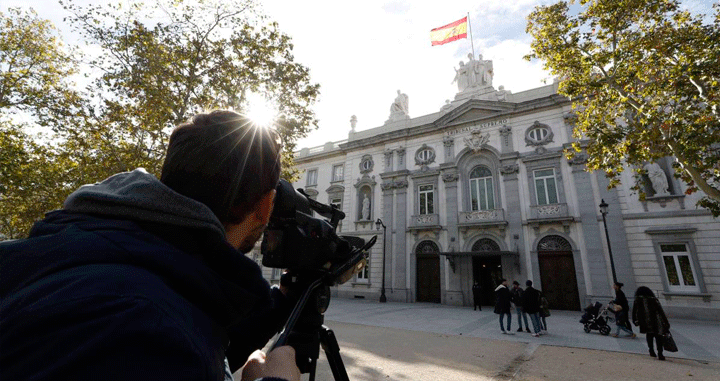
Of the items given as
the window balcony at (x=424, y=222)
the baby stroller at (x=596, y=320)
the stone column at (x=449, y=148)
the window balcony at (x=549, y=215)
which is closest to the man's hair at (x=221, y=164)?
the baby stroller at (x=596, y=320)

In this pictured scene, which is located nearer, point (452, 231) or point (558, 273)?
Answer: point (558, 273)

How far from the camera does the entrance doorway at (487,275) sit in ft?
58.4

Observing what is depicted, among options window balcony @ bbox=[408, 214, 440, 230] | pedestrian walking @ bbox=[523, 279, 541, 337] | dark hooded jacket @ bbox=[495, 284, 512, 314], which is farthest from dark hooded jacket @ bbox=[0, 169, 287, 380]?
window balcony @ bbox=[408, 214, 440, 230]

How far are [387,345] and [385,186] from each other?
15.4 meters

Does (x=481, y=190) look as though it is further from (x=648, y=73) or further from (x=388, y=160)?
(x=648, y=73)

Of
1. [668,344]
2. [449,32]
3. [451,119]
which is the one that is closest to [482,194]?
[451,119]

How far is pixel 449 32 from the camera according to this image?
20141 mm

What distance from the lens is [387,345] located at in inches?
312

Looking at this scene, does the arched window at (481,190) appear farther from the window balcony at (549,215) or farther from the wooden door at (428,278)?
the wooden door at (428,278)

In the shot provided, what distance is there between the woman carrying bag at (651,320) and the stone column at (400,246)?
13.3 meters

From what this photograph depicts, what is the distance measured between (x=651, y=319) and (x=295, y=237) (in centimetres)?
902

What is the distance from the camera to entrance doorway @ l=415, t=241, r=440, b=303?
63.5ft

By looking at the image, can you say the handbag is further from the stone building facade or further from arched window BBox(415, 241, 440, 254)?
arched window BBox(415, 241, 440, 254)

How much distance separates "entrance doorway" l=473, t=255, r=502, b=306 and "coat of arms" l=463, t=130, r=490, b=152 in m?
7.07
